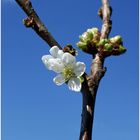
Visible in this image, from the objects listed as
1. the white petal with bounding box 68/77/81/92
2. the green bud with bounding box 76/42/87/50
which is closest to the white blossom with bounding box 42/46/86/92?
the white petal with bounding box 68/77/81/92

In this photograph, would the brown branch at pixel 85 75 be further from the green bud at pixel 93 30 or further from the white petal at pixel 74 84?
the green bud at pixel 93 30

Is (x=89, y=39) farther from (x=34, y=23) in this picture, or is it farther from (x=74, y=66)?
(x=34, y=23)

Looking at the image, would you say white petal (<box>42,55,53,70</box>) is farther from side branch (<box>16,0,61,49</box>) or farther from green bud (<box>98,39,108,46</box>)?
green bud (<box>98,39,108,46</box>)

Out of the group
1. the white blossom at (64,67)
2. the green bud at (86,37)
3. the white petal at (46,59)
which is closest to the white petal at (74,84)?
the white blossom at (64,67)

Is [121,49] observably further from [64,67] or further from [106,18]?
[64,67]

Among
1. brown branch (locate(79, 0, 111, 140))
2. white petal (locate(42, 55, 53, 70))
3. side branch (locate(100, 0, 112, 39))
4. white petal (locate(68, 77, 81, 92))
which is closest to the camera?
brown branch (locate(79, 0, 111, 140))

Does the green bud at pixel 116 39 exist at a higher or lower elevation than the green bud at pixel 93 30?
lower

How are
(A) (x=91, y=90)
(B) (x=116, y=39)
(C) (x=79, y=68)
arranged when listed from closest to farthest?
(A) (x=91, y=90) < (C) (x=79, y=68) < (B) (x=116, y=39)

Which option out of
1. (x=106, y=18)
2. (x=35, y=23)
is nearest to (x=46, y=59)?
(x=35, y=23)
